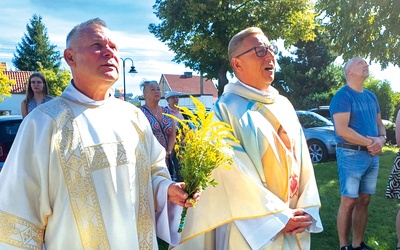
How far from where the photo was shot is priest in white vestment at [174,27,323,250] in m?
2.45

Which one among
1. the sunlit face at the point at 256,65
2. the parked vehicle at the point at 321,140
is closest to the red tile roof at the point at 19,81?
the parked vehicle at the point at 321,140

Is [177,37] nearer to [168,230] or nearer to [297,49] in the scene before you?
[297,49]

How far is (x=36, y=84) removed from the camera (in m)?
5.38

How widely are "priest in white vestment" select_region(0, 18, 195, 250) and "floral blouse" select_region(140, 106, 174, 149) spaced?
3.34m

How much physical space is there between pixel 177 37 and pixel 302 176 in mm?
20509

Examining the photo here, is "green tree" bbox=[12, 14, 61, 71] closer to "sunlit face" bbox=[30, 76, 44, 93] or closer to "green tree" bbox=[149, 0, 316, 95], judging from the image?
"green tree" bbox=[149, 0, 316, 95]

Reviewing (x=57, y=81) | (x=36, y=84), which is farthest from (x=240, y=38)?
(x=57, y=81)

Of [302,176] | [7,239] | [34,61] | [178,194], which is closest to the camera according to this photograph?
[7,239]

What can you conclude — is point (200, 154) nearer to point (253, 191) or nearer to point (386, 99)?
point (253, 191)

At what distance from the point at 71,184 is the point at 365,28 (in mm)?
13305

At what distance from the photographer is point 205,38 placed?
70.2ft

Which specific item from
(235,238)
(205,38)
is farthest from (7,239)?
(205,38)

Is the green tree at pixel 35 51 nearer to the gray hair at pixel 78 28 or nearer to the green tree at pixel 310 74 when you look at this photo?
the green tree at pixel 310 74

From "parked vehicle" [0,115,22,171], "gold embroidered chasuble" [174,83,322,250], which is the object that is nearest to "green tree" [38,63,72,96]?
"parked vehicle" [0,115,22,171]
